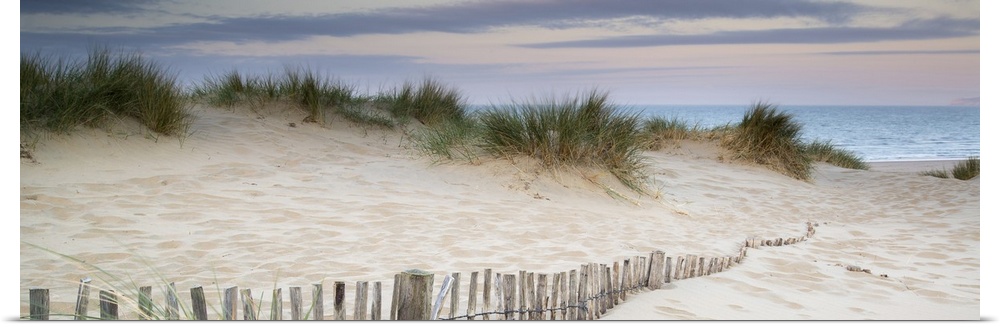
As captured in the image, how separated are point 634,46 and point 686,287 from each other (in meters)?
3.23

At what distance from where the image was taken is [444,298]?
2.09m

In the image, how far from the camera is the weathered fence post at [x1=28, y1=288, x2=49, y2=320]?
2035mm

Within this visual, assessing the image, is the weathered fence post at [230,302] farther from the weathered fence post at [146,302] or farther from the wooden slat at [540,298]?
→ the wooden slat at [540,298]

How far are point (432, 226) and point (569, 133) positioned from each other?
6.24ft

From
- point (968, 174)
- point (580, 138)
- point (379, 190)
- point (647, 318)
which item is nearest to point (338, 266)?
point (647, 318)

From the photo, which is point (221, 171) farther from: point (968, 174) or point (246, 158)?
point (968, 174)

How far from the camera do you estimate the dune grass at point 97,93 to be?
518 cm

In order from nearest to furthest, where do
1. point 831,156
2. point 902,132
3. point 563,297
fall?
point 563,297 → point 831,156 → point 902,132

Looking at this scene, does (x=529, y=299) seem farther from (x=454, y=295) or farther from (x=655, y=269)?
(x=655, y=269)

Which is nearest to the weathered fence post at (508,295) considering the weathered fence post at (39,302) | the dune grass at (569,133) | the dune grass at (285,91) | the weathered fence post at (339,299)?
the weathered fence post at (339,299)

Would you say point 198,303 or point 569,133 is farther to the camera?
point 569,133

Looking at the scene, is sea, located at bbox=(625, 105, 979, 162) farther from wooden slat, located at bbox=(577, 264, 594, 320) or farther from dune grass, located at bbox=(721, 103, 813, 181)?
wooden slat, located at bbox=(577, 264, 594, 320)

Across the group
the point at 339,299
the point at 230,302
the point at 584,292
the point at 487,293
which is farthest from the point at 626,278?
the point at 230,302

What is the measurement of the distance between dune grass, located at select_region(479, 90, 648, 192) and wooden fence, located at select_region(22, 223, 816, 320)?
107 inches
